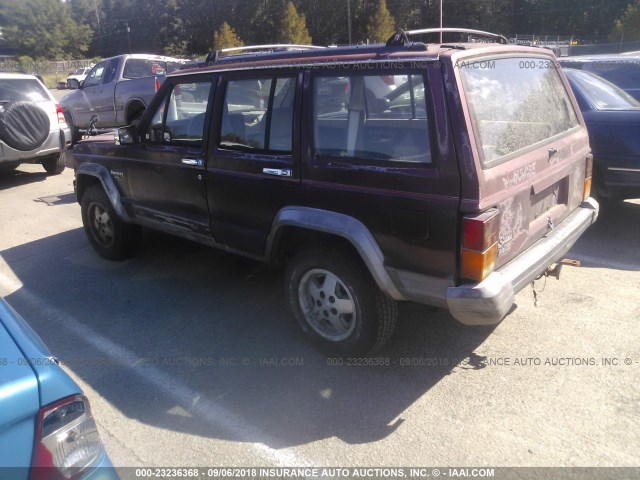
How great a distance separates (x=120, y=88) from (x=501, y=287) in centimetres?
1037

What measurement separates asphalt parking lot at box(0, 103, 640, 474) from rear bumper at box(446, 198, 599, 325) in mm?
593

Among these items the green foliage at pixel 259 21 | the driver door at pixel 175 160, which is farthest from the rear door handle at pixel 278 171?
the green foliage at pixel 259 21

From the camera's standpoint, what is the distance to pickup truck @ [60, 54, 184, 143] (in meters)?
10.9

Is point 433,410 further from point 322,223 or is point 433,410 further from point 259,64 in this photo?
point 259,64

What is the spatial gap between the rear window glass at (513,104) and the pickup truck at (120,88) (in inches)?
334

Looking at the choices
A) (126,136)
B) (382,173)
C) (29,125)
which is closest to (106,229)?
(126,136)

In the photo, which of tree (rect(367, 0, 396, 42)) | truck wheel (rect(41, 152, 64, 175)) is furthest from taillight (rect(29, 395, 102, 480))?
tree (rect(367, 0, 396, 42))

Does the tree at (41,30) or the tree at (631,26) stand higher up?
the tree at (41,30)

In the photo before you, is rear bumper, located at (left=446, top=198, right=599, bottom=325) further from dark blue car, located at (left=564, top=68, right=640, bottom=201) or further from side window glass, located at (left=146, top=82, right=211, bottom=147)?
dark blue car, located at (left=564, top=68, right=640, bottom=201)

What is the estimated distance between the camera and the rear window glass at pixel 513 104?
2.91 m

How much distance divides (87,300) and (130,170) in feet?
3.96

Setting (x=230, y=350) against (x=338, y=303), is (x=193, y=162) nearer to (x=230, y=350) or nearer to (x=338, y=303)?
(x=230, y=350)

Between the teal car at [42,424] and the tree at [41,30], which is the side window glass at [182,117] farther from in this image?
the tree at [41,30]

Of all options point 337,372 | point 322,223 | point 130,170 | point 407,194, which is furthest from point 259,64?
point 337,372
